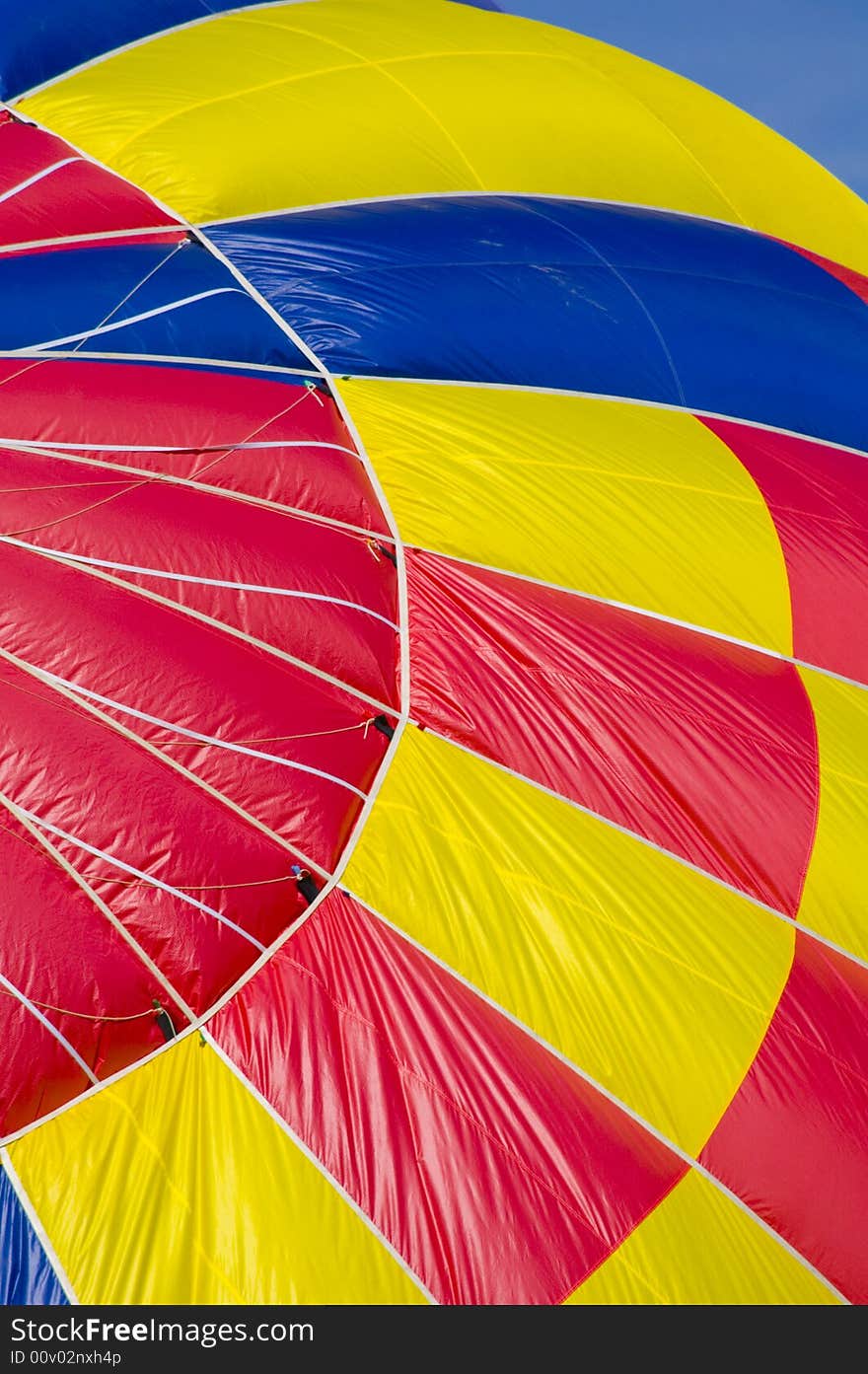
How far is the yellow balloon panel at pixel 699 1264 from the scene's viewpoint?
3398mm

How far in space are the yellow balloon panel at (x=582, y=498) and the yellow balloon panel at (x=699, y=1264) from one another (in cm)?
156

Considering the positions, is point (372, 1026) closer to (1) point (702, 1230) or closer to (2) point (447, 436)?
(1) point (702, 1230)

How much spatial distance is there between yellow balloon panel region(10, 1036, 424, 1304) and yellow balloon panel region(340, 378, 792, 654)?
1611 millimetres

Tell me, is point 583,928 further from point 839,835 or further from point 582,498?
point 582,498

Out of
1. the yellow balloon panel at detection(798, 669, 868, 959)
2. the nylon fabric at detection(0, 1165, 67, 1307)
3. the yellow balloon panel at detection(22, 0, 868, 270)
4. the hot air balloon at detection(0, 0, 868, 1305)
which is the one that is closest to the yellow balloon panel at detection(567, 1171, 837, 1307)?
the hot air balloon at detection(0, 0, 868, 1305)

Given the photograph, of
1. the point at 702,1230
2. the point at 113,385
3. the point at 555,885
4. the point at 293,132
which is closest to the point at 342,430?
the point at 113,385

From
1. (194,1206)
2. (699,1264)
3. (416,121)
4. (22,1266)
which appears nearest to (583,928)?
(699,1264)

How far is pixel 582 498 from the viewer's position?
4.01 m

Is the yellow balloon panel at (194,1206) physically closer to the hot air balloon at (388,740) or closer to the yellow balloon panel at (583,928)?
the hot air balloon at (388,740)

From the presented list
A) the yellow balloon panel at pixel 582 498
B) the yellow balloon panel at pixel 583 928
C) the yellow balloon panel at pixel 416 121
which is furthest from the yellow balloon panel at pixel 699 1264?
the yellow balloon panel at pixel 416 121

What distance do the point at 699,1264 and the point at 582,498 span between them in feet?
6.67

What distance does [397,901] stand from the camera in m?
3.70

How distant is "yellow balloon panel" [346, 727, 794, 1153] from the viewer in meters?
3.56

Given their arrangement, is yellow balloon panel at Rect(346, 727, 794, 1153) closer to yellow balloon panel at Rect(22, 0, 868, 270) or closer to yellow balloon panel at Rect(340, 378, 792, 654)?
yellow balloon panel at Rect(340, 378, 792, 654)
